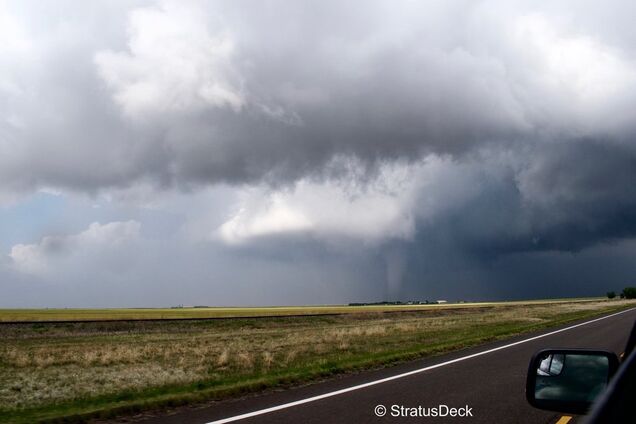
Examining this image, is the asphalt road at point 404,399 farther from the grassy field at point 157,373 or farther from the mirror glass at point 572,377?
the mirror glass at point 572,377

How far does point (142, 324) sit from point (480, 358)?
155 ft

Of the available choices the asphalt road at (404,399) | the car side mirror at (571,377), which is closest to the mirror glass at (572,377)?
the car side mirror at (571,377)

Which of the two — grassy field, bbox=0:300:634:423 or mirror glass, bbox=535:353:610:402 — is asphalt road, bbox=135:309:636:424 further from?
mirror glass, bbox=535:353:610:402

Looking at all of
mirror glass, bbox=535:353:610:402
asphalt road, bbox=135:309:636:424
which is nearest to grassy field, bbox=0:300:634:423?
asphalt road, bbox=135:309:636:424

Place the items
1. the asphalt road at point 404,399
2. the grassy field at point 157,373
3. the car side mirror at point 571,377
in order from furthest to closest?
the grassy field at point 157,373 → the asphalt road at point 404,399 → the car side mirror at point 571,377

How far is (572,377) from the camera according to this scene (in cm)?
421

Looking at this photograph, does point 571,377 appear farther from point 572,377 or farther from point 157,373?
point 157,373

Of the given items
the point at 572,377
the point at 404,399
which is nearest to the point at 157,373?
the point at 404,399

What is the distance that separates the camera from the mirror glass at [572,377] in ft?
13.0

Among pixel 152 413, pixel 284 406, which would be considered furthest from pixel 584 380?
pixel 152 413

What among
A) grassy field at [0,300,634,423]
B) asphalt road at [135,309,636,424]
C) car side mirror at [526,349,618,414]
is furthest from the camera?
grassy field at [0,300,634,423]

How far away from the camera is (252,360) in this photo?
19453 mm

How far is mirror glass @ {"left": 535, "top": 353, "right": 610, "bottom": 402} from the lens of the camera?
396 centimetres

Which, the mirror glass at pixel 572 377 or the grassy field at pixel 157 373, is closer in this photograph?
the mirror glass at pixel 572 377
